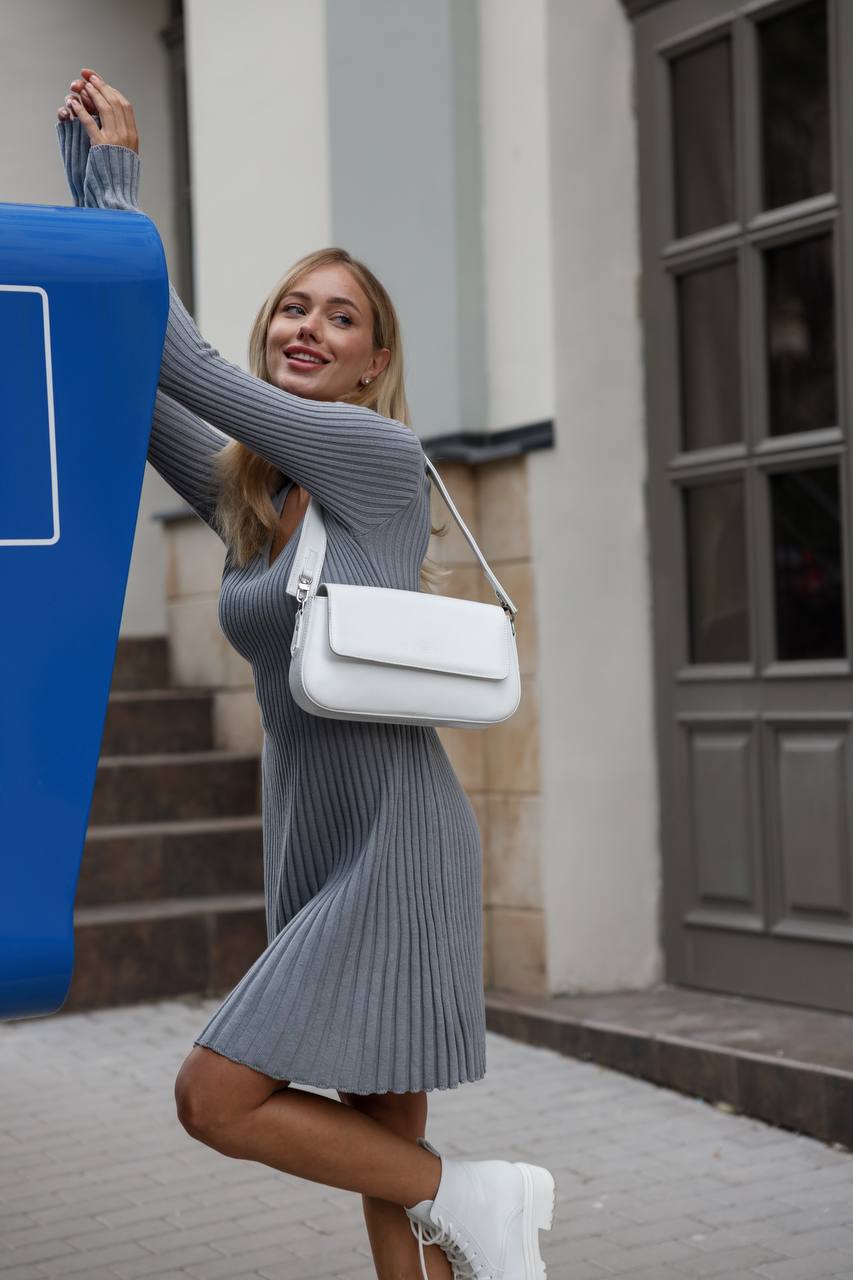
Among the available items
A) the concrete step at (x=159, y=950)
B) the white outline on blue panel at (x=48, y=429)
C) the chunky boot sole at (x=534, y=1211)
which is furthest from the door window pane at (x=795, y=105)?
the white outline on blue panel at (x=48, y=429)

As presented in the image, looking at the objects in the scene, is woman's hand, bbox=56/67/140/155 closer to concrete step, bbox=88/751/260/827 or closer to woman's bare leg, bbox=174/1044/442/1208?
woman's bare leg, bbox=174/1044/442/1208

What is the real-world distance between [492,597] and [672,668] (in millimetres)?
684

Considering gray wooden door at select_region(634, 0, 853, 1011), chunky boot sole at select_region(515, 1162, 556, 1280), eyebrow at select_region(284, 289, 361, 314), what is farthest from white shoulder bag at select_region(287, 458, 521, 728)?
gray wooden door at select_region(634, 0, 853, 1011)

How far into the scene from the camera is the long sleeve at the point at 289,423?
90.7 inches

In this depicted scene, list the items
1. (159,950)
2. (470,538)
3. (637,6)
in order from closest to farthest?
(470,538) → (637,6) → (159,950)

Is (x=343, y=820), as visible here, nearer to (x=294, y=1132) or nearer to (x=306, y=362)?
(x=294, y=1132)

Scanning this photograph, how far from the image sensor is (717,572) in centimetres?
532

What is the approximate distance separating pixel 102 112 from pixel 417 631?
84 cm

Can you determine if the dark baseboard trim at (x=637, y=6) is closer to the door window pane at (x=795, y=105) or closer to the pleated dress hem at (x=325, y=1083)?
the door window pane at (x=795, y=105)

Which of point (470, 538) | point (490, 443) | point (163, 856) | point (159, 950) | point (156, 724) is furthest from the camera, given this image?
point (156, 724)

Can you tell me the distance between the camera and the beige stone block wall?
541 cm

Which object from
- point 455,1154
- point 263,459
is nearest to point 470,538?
point 263,459

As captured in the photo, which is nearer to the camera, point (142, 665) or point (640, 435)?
point (640, 435)

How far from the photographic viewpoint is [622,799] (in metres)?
5.50
